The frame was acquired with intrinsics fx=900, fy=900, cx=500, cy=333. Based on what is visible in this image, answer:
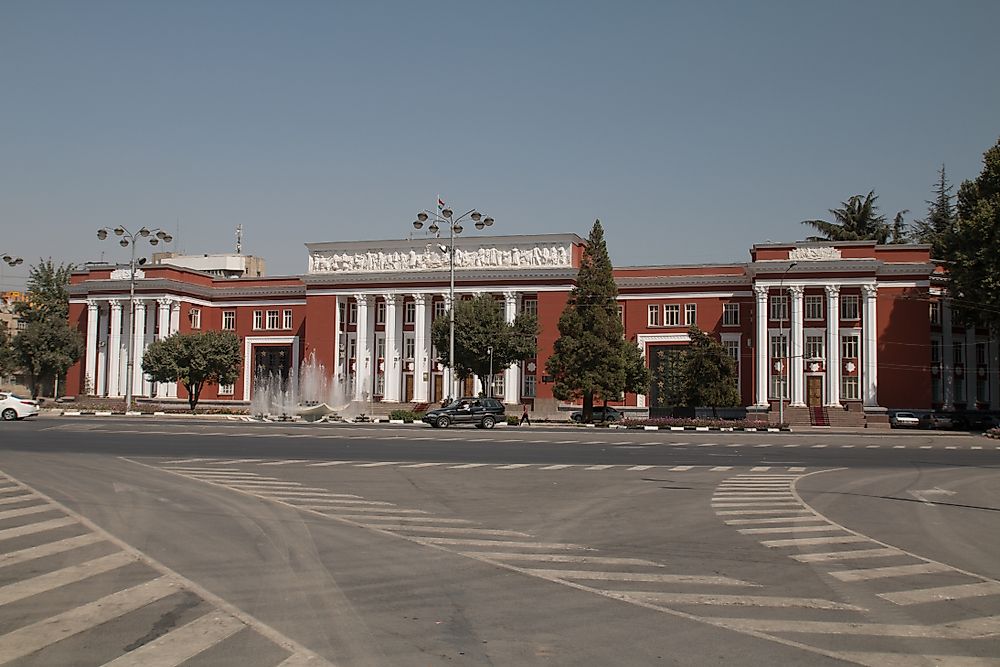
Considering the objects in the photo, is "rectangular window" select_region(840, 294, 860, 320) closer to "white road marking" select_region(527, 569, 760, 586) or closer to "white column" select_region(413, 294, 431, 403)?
"white column" select_region(413, 294, 431, 403)

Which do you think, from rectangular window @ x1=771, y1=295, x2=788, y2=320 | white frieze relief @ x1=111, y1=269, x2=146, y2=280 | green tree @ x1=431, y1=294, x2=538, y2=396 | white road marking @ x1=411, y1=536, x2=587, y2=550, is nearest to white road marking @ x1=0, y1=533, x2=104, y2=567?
white road marking @ x1=411, y1=536, x2=587, y2=550

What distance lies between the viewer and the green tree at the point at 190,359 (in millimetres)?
72500

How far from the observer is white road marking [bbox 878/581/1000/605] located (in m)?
9.21

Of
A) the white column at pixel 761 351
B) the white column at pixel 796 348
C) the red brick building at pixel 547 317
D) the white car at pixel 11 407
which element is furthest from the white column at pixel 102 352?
the white column at pixel 796 348

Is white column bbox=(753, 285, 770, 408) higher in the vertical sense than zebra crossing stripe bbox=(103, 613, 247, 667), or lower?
higher

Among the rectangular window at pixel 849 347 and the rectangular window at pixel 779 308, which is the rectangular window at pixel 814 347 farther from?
the rectangular window at pixel 779 308

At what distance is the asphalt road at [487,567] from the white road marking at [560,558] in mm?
50

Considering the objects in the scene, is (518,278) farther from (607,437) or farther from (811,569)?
(811,569)

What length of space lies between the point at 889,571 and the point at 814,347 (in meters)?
61.7

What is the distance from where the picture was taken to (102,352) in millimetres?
85812

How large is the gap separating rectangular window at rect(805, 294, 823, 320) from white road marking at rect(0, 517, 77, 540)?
209 ft

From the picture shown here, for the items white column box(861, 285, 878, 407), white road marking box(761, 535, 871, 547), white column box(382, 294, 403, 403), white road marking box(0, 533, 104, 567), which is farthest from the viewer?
white column box(382, 294, 403, 403)

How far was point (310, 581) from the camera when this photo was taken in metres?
9.52

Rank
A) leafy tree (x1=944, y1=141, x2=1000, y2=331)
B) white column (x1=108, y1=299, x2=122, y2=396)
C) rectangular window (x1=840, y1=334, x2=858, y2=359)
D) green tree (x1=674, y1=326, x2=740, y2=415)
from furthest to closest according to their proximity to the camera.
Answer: white column (x1=108, y1=299, x2=122, y2=396), rectangular window (x1=840, y1=334, x2=858, y2=359), green tree (x1=674, y1=326, x2=740, y2=415), leafy tree (x1=944, y1=141, x2=1000, y2=331)
